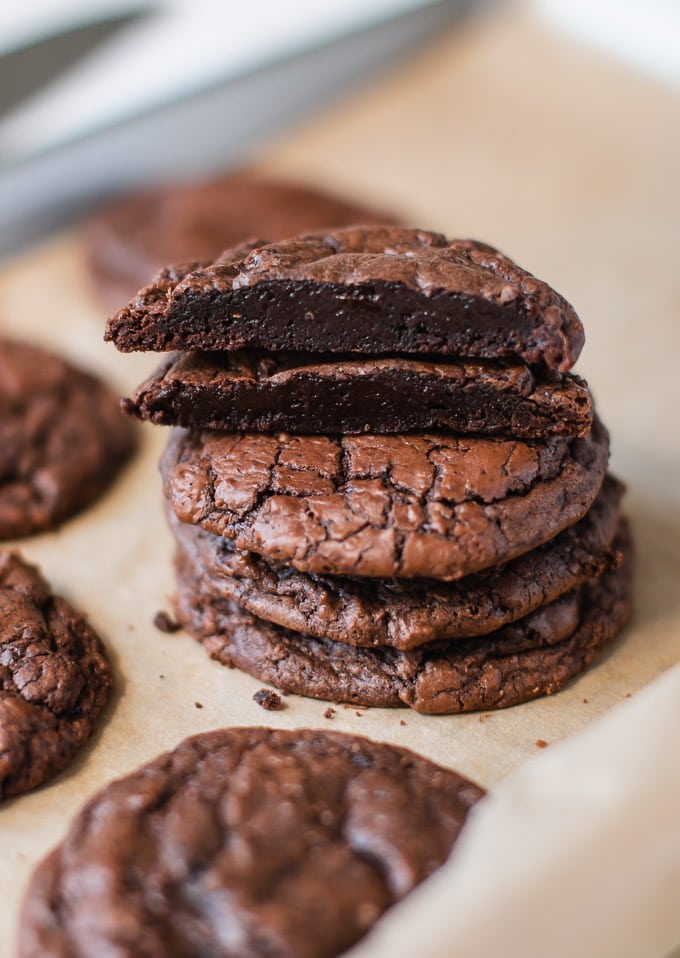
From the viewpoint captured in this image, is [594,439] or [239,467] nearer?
[239,467]

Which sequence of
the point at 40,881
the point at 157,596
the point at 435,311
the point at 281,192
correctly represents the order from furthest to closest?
the point at 281,192 < the point at 157,596 < the point at 435,311 < the point at 40,881

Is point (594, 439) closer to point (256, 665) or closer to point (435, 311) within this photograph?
point (435, 311)

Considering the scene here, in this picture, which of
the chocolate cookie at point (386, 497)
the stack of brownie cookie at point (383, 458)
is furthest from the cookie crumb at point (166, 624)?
the chocolate cookie at point (386, 497)

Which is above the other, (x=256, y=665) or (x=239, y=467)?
(x=239, y=467)

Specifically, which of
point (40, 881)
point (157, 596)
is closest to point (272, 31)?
point (157, 596)

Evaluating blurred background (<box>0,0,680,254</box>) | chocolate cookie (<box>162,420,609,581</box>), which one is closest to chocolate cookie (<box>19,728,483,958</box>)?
chocolate cookie (<box>162,420,609,581</box>)

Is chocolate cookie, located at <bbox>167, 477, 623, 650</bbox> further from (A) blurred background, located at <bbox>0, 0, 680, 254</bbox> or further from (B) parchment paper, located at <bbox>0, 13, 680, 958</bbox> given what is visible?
(A) blurred background, located at <bbox>0, 0, 680, 254</bbox>

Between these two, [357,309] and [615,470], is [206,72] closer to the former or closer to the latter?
[615,470]
